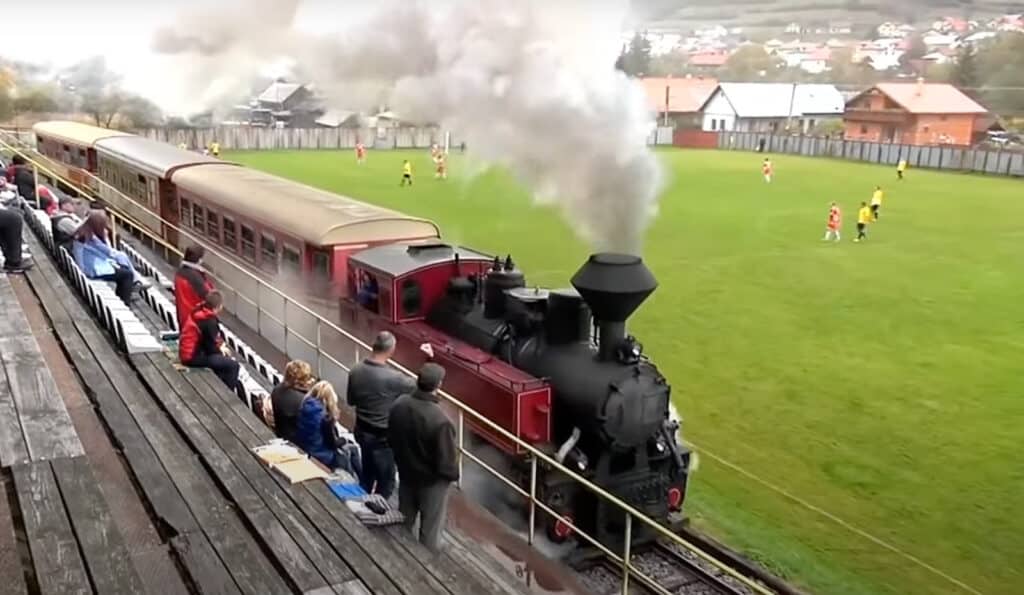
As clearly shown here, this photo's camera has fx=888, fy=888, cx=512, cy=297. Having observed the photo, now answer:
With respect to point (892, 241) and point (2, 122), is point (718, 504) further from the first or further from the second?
point (2, 122)

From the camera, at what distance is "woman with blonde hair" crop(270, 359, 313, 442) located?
671 cm

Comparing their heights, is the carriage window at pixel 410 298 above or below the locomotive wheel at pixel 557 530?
above

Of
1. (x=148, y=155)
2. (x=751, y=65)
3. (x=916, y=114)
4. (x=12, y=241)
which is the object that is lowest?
(x=12, y=241)

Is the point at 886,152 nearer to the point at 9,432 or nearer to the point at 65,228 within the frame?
the point at 65,228

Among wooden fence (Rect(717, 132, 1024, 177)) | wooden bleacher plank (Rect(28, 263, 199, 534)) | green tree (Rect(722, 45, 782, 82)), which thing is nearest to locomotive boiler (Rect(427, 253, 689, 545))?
wooden bleacher plank (Rect(28, 263, 199, 534))

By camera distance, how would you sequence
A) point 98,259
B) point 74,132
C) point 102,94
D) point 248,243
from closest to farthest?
point 98,259
point 248,243
point 74,132
point 102,94

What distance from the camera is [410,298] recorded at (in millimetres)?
11164

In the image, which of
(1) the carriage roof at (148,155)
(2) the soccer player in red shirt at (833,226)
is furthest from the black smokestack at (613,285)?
(2) the soccer player in red shirt at (833,226)

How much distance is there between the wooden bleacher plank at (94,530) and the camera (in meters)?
4.30

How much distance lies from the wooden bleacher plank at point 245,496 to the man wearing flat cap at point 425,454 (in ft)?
3.13

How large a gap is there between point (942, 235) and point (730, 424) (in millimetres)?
22870

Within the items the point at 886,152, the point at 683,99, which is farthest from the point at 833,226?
the point at 683,99

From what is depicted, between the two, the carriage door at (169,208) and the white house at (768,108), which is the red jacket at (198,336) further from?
the white house at (768,108)

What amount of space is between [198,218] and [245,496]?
574 inches
